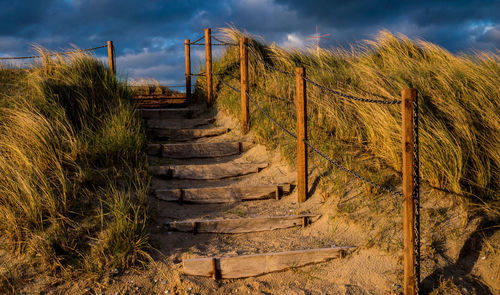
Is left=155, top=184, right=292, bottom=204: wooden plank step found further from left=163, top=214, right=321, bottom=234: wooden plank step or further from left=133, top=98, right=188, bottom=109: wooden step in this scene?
left=133, top=98, right=188, bottom=109: wooden step

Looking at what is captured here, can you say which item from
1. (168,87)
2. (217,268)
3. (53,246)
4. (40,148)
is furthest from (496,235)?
(168,87)

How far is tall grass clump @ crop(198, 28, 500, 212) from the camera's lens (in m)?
4.25

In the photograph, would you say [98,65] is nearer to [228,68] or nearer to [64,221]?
[228,68]

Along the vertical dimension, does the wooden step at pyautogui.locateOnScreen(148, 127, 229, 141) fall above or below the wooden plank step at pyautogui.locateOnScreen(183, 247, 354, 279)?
above

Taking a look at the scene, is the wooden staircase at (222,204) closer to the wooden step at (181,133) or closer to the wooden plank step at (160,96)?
the wooden step at (181,133)

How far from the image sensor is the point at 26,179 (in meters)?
4.08

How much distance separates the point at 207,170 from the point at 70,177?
6.03 feet

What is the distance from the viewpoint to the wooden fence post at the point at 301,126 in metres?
4.55

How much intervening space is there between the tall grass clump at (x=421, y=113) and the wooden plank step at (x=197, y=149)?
49cm

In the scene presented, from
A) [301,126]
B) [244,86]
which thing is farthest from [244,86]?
[301,126]

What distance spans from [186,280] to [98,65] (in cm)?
563

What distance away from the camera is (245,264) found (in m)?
3.63

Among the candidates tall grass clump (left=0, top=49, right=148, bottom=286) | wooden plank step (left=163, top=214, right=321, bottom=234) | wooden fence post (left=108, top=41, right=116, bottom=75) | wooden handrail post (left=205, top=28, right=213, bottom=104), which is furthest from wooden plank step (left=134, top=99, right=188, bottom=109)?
wooden plank step (left=163, top=214, right=321, bottom=234)

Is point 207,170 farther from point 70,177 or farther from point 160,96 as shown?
point 160,96
